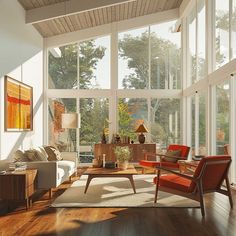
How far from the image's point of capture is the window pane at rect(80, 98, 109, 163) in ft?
35.4

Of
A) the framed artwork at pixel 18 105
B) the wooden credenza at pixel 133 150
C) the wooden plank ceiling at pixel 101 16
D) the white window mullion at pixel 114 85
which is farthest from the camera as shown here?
the white window mullion at pixel 114 85

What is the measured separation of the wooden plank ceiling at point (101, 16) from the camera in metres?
9.59

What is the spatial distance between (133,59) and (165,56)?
1.05 m

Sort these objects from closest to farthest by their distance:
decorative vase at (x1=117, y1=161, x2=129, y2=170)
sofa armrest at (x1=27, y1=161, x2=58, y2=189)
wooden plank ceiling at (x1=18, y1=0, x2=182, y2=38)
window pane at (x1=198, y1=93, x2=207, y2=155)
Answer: sofa armrest at (x1=27, y1=161, x2=58, y2=189), decorative vase at (x1=117, y1=161, x2=129, y2=170), window pane at (x1=198, y1=93, x2=207, y2=155), wooden plank ceiling at (x1=18, y1=0, x2=182, y2=38)

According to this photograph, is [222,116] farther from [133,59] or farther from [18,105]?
[18,105]

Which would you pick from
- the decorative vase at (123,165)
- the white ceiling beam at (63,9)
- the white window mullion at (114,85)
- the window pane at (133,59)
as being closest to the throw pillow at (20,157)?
the decorative vase at (123,165)

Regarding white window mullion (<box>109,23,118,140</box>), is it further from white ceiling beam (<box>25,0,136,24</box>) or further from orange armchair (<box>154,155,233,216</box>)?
orange armchair (<box>154,155,233,216</box>)

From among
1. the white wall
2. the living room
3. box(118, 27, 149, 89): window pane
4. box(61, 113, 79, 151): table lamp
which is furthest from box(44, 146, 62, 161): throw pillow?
box(118, 27, 149, 89): window pane

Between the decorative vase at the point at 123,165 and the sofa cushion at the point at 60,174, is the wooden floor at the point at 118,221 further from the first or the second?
the decorative vase at the point at 123,165

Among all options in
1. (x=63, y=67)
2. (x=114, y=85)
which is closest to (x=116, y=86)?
(x=114, y=85)

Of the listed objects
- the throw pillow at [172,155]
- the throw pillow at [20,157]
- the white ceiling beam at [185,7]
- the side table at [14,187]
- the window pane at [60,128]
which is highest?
the white ceiling beam at [185,7]

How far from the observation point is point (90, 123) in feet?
35.5

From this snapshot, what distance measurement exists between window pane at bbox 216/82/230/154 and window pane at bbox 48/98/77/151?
479 centimetres

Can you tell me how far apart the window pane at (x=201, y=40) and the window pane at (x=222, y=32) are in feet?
3.16
